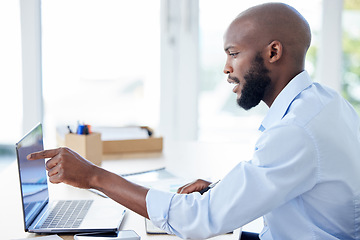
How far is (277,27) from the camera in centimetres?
119

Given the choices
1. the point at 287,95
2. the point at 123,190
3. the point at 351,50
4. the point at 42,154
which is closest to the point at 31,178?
the point at 42,154

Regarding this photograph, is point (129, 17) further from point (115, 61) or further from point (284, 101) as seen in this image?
point (284, 101)

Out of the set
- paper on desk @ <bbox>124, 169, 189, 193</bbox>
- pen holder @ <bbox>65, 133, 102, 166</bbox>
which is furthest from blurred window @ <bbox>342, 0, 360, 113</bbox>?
pen holder @ <bbox>65, 133, 102, 166</bbox>

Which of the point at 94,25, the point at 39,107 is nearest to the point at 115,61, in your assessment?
the point at 94,25

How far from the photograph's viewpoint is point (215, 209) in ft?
3.33

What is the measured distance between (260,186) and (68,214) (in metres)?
0.57

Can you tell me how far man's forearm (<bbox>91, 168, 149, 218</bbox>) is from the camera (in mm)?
1093

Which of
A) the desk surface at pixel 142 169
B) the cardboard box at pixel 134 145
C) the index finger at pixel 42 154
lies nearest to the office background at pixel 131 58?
the desk surface at pixel 142 169

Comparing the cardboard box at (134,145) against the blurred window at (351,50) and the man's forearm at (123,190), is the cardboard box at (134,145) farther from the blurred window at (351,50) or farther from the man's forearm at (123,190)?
the blurred window at (351,50)

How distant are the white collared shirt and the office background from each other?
1.98m

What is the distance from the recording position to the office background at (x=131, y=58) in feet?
9.87

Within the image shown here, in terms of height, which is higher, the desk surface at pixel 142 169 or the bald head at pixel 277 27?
the bald head at pixel 277 27

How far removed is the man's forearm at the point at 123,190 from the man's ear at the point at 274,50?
1.55 ft

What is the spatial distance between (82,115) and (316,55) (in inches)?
65.3
